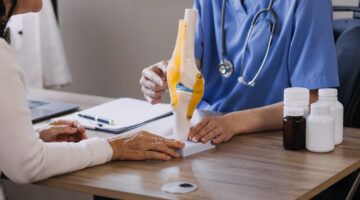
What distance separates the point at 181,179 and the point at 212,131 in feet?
0.92

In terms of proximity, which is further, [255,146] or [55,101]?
[55,101]

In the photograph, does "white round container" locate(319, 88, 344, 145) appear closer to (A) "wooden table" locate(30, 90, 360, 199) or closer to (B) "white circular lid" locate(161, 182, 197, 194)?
(A) "wooden table" locate(30, 90, 360, 199)

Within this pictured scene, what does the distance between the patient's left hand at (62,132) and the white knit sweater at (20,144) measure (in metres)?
0.21

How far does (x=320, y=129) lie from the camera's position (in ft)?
4.54

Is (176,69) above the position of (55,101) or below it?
above

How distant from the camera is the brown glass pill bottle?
4.59ft

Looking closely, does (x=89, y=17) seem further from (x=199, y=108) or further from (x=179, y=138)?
(x=179, y=138)

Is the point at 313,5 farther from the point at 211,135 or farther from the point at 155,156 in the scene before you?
the point at 155,156

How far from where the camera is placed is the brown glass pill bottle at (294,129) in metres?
1.40

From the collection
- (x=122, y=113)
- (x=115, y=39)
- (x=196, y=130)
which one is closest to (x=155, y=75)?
(x=122, y=113)

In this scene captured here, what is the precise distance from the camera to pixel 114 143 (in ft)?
4.63

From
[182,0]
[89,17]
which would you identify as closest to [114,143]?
[182,0]

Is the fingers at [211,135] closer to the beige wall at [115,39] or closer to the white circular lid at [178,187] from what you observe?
the white circular lid at [178,187]

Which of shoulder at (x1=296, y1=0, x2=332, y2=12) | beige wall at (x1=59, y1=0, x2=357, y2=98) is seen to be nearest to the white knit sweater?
shoulder at (x1=296, y1=0, x2=332, y2=12)
